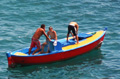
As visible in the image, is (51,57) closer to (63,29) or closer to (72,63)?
(72,63)

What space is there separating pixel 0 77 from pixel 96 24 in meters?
10.7

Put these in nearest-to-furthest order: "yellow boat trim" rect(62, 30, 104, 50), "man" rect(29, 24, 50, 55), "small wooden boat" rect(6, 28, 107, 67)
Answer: "small wooden boat" rect(6, 28, 107, 67) → "man" rect(29, 24, 50, 55) → "yellow boat trim" rect(62, 30, 104, 50)

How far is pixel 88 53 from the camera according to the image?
20484 mm

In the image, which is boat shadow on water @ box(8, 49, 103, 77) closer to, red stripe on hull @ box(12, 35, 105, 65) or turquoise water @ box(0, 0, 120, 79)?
turquoise water @ box(0, 0, 120, 79)

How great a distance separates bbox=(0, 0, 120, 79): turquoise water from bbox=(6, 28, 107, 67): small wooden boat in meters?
0.35

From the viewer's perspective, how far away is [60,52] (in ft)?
61.0

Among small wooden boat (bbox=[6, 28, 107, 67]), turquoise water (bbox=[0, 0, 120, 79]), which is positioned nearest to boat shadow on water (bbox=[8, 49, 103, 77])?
turquoise water (bbox=[0, 0, 120, 79])

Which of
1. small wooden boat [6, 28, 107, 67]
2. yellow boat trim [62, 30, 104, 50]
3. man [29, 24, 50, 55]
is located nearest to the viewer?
small wooden boat [6, 28, 107, 67]

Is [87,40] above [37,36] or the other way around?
the other way around

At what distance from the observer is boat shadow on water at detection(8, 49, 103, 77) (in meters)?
18.1

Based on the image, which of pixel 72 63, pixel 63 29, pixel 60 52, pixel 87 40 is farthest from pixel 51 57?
pixel 63 29

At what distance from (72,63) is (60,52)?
3.62ft

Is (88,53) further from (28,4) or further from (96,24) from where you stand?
(28,4)

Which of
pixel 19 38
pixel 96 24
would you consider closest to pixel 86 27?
pixel 96 24
